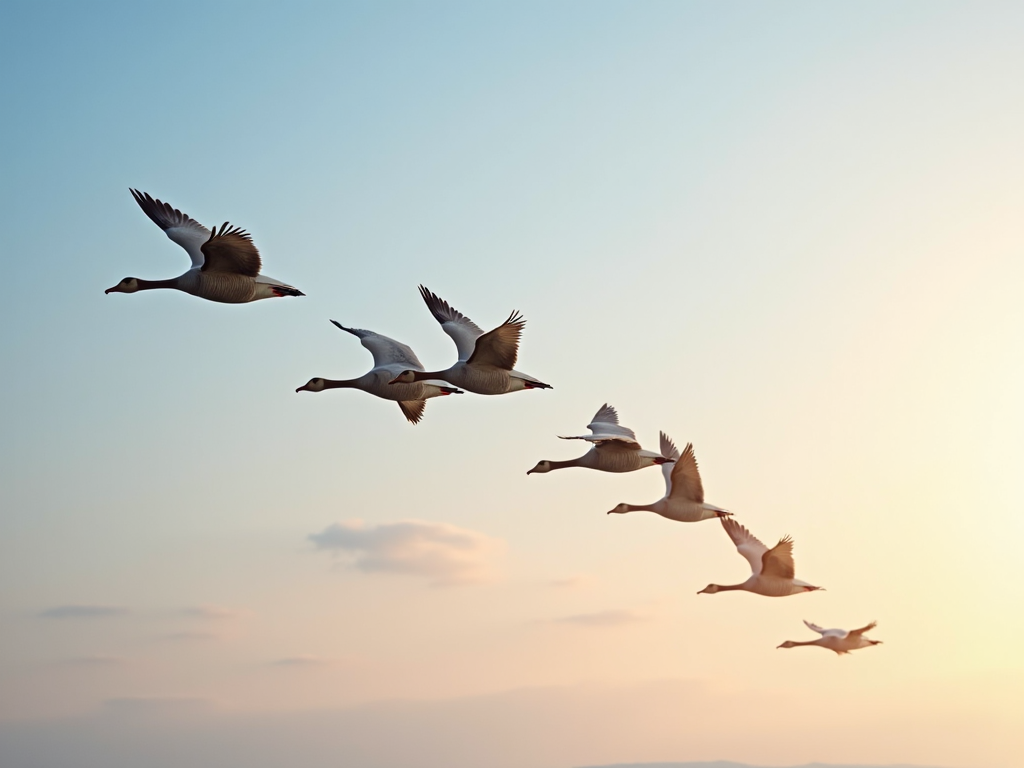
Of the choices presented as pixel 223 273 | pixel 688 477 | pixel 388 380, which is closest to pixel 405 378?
pixel 388 380

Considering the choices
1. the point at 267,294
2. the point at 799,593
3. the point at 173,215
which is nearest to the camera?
the point at 267,294

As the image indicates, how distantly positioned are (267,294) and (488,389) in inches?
219

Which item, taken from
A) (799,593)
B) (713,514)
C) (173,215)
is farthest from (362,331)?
(799,593)

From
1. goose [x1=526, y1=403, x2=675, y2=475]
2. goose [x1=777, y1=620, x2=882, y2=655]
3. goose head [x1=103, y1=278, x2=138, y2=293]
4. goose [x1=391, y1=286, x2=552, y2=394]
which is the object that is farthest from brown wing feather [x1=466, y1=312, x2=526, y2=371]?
goose [x1=777, y1=620, x2=882, y2=655]

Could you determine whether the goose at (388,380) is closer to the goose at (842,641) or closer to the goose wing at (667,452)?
the goose wing at (667,452)

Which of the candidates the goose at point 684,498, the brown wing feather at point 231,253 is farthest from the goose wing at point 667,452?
the brown wing feather at point 231,253

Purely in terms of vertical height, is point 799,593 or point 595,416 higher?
point 595,416

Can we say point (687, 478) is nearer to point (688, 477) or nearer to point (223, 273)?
point (688, 477)

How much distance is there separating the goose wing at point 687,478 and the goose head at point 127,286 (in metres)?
14.6

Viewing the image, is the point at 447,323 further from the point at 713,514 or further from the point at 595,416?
the point at 713,514

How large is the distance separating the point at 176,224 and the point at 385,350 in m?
6.31

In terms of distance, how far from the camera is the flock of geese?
1121 inches

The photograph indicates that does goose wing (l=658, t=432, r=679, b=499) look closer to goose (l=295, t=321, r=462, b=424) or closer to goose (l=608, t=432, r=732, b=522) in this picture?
goose (l=608, t=432, r=732, b=522)

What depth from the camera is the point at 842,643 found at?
39500 millimetres
